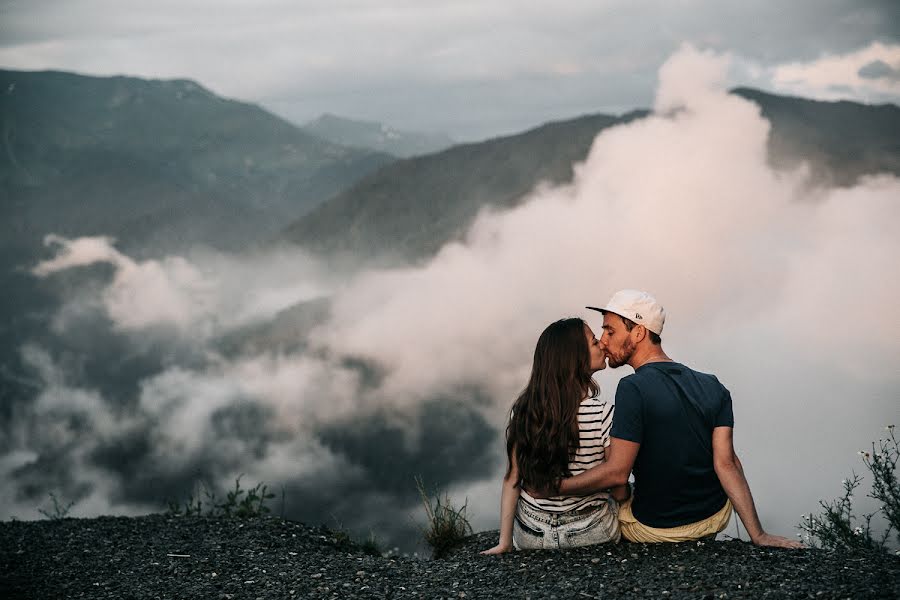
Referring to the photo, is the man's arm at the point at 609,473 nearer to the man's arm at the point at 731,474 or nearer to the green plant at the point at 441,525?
the man's arm at the point at 731,474

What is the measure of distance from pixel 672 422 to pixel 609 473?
62 centimetres

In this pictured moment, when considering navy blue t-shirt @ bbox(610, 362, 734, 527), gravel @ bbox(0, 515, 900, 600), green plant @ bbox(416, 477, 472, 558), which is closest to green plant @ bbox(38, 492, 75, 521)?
gravel @ bbox(0, 515, 900, 600)

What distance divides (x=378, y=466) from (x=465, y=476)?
18041mm

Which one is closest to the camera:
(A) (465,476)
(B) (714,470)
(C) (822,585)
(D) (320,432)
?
(C) (822,585)

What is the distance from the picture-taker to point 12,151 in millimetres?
176875

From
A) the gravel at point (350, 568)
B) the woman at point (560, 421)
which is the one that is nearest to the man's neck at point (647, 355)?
the woman at point (560, 421)

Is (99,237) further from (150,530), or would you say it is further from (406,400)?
(150,530)

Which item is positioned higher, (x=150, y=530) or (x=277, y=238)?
(x=277, y=238)

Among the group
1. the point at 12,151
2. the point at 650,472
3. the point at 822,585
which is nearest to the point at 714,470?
the point at 650,472

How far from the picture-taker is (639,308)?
605cm

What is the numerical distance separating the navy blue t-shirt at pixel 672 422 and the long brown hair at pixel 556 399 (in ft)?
1.07

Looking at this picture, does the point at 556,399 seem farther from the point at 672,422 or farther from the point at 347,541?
the point at 347,541

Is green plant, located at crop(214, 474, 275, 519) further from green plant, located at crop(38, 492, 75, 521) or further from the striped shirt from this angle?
the striped shirt

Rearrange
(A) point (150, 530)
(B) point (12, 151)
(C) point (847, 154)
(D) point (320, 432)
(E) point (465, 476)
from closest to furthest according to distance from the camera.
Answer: (A) point (150, 530) → (C) point (847, 154) → (E) point (465, 476) → (B) point (12, 151) → (D) point (320, 432)
